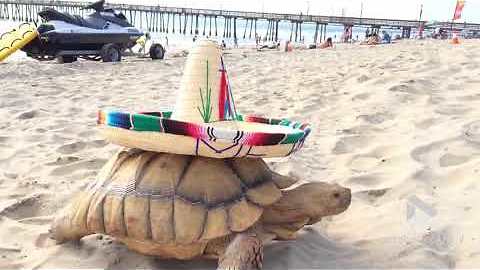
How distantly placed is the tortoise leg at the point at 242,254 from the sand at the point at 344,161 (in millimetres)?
210

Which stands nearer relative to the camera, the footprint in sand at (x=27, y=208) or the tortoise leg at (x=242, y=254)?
the tortoise leg at (x=242, y=254)

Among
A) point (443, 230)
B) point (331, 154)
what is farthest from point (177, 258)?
point (331, 154)

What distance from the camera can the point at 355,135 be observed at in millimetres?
4270

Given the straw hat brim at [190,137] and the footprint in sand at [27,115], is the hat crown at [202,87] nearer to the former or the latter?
the straw hat brim at [190,137]

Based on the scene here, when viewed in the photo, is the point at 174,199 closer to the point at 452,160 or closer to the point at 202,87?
the point at 202,87

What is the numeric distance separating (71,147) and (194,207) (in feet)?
8.04

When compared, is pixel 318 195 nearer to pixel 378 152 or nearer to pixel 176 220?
pixel 176 220

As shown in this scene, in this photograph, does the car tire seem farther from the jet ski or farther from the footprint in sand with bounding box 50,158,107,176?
the footprint in sand with bounding box 50,158,107,176

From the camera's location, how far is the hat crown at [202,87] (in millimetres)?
2344

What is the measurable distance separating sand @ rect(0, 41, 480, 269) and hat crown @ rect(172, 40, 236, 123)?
0.69 m

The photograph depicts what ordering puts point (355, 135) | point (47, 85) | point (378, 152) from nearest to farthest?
point (378, 152)
point (355, 135)
point (47, 85)

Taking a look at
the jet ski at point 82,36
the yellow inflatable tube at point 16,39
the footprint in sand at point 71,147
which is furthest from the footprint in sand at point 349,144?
the jet ski at point 82,36

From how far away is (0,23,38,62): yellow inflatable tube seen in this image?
11.5 metres

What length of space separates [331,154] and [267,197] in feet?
5.85
